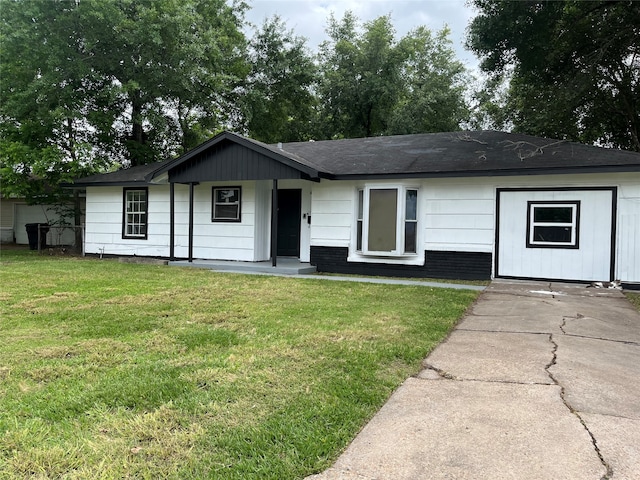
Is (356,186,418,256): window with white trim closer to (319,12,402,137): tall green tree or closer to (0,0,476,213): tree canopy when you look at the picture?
(0,0,476,213): tree canopy

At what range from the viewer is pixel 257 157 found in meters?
10.9

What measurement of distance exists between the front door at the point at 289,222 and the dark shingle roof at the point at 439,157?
3.73 ft

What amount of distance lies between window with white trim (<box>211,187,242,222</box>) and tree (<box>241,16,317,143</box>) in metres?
10.8

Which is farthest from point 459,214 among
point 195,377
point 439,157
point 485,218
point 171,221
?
point 195,377

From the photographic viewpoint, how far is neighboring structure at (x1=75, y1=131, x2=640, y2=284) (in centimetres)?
895

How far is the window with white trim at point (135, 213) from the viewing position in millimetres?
13531

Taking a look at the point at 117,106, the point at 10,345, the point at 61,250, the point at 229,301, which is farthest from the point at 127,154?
the point at 10,345

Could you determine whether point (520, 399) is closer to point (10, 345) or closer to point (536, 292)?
point (10, 345)

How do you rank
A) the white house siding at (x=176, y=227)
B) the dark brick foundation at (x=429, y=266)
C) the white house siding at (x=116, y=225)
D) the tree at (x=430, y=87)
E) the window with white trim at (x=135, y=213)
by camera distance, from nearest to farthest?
the dark brick foundation at (x=429, y=266) < the white house siding at (x=176, y=227) < the white house siding at (x=116, y=225) < the window with white trim at (x=135, y=213) < the tree at (x=430, y=87)

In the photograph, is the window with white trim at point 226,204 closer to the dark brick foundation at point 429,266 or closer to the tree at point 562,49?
the dark brick foundation at point 429,266

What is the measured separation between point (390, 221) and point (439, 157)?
6.64 feet

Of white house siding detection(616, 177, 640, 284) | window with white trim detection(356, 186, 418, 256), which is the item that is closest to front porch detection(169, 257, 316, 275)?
window with white trim detection(356, 186, 418, 256)

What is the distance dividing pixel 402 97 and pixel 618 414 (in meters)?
25.4

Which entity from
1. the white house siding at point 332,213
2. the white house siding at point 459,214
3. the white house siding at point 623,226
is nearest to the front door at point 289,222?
the white house siding at point 332,213
